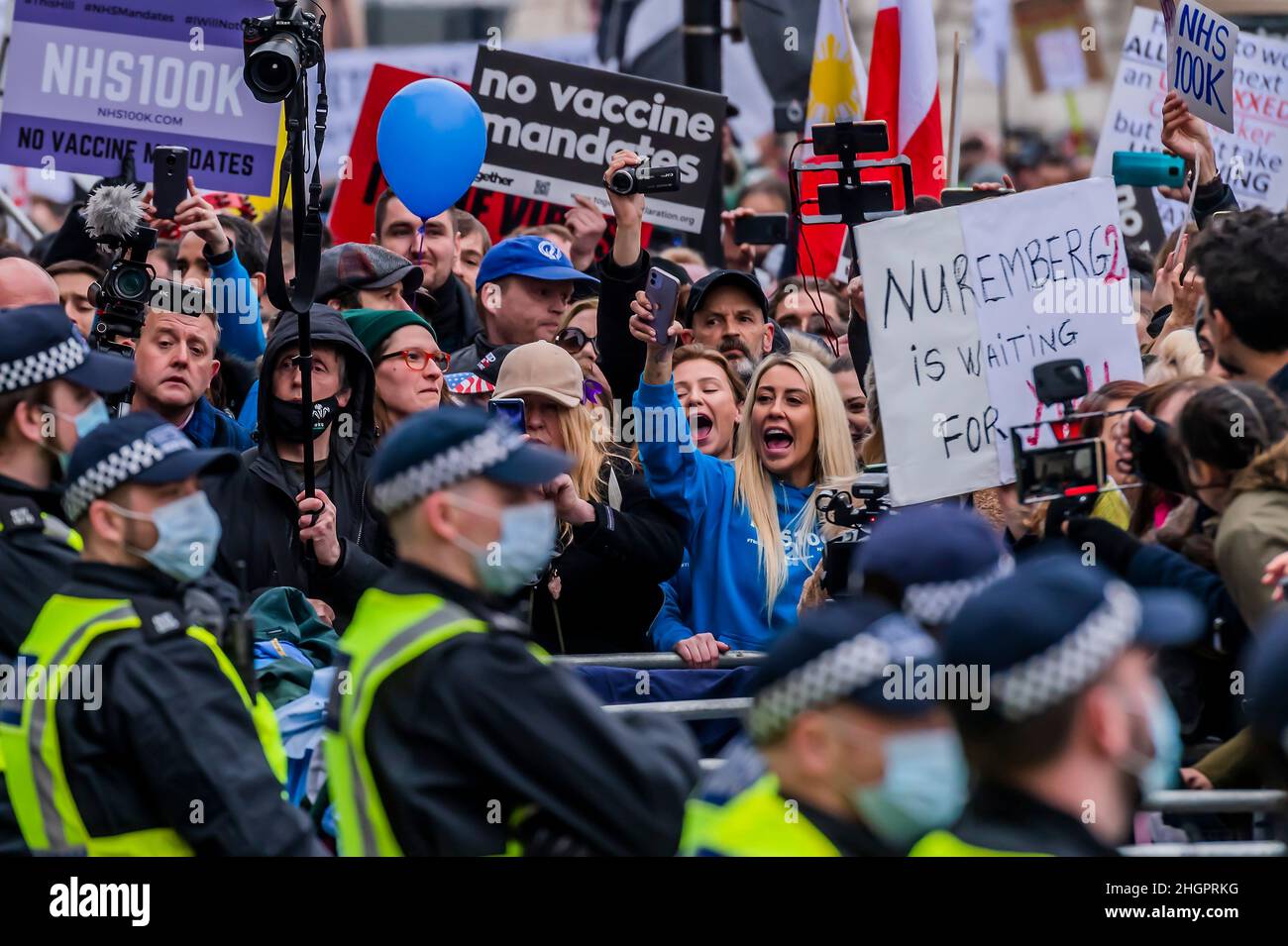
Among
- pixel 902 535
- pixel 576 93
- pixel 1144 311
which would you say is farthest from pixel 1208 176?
pixel 902 535

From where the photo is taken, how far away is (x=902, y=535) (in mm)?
4207

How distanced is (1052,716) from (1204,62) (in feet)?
16.5

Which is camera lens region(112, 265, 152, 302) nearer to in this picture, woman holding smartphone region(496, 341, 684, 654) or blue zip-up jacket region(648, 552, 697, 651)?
woman holding smartphone region(496, 341, 684, 654)

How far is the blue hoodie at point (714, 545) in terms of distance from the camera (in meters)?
6.23

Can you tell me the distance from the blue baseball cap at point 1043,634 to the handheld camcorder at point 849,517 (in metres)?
2.20

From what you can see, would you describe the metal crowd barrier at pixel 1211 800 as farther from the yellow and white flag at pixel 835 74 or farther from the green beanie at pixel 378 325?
the yellow and white flag at pixel 835 74

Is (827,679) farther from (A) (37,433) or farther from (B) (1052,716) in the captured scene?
(A) (37,433)

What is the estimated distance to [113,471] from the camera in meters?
4.21

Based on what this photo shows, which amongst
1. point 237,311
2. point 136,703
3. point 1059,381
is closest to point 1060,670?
point 136,703

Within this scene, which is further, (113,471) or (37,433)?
(37,433)

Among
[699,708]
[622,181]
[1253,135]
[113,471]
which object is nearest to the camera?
[113,471]
